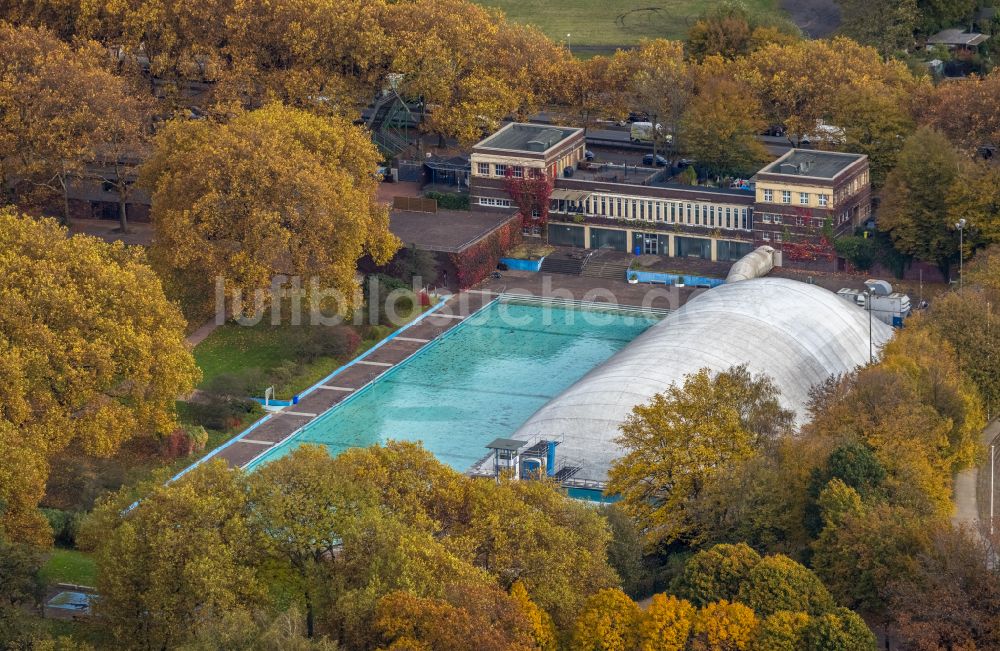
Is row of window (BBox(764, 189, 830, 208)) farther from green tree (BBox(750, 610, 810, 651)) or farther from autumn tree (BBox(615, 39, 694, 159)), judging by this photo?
green tree (BBox(750, 610, 810, 651))

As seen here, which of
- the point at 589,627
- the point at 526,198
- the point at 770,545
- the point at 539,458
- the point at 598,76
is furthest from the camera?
the point at 598,76

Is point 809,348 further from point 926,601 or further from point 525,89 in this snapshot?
point 525,89

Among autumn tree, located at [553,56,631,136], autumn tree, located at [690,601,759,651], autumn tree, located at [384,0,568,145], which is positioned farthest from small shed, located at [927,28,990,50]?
autumn tree, located at [690,601,759,651]

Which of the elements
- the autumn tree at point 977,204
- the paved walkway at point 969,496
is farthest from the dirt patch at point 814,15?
the paved walkway at point 969,496

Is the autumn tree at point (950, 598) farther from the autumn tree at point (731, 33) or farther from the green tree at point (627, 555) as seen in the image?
the autumn tree at point (731, 33)

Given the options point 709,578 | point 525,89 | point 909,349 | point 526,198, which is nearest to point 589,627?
point 709,578

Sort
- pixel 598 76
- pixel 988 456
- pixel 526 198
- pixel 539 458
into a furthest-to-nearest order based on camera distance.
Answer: pixel 598 76 → pixel 526 198 → pixel 988 456 → pixel 539 458
